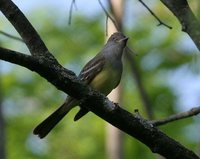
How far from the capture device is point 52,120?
22.1 ft

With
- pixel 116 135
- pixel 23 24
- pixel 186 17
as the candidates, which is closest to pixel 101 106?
pixel 23 24

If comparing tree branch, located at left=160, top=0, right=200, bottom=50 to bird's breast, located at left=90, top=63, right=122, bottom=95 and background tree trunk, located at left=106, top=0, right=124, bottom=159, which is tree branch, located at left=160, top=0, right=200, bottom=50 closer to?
bird's breast, located at left=90, top=63, right=122, bottom=95

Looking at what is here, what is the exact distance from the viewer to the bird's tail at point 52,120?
6.30 meters

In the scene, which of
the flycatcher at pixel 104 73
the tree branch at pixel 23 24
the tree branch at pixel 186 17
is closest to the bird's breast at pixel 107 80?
the flycatcher at pixel 104 73

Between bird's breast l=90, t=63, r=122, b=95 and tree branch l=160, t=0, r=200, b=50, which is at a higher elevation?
tree branch l=160, t=0, r=200, b=50

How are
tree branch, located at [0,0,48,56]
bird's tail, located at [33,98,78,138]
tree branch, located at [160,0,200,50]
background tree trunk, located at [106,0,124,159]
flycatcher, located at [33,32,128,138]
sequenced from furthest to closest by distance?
background tree trunk, located at [106,0,124,159]
flycatcher, located at [33,32,128,138]
bird's tail, located at [33,98,78,138]
tree branch, located at [160,0,200,50]
tree branch, located at [0,0,48,56]

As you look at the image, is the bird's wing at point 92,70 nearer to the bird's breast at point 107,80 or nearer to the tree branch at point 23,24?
the bird's breast at point 107,80

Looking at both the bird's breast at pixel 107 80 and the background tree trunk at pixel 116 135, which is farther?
the background tree trunk at pixel 116 135

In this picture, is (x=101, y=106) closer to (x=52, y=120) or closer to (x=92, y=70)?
(x=52, y=120)

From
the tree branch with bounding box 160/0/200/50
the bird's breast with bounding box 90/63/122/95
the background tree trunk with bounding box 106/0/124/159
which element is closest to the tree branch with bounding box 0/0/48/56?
the tree branch with bounding box 160/0/200/50

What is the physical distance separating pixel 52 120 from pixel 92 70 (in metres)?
0.72

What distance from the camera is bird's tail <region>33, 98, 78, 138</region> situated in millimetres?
6301

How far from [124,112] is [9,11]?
2.79 ft

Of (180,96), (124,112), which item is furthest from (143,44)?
(124,112)
